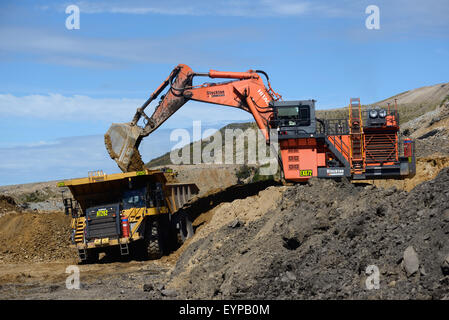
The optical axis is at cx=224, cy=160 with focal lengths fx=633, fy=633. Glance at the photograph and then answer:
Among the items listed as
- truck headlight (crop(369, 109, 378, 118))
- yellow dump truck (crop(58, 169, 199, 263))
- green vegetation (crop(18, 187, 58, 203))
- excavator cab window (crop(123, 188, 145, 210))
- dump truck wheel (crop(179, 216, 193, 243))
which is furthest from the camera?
green vegetation (crop(18, 187, 58, 203))

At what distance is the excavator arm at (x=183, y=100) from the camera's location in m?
23.3

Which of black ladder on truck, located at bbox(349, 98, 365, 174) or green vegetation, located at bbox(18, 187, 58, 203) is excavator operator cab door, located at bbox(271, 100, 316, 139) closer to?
black ladder on truck, located at bbox(349, 98, 365, 174)

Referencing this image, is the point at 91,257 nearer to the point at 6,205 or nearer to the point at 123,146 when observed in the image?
the point at 123,146

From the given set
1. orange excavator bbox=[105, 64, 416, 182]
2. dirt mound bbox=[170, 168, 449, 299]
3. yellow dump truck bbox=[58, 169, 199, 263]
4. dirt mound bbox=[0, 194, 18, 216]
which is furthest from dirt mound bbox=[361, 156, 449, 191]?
dirt mound bbox=[0, 194, 18, 216]

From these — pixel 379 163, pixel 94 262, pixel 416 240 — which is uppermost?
pixel 379 163

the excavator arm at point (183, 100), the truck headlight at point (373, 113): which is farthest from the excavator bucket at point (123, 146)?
the truck headlight at point (373, 113)

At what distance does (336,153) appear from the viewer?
21938 mm

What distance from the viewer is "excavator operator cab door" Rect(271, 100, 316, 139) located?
2186cm

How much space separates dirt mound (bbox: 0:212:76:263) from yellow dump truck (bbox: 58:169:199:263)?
9.44 feet

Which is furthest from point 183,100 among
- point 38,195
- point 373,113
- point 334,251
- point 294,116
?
point 38,195

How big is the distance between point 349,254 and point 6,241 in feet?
55.9

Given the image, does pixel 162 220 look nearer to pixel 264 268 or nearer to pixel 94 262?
pixel 94 262

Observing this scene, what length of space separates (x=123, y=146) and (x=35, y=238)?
537 cm
